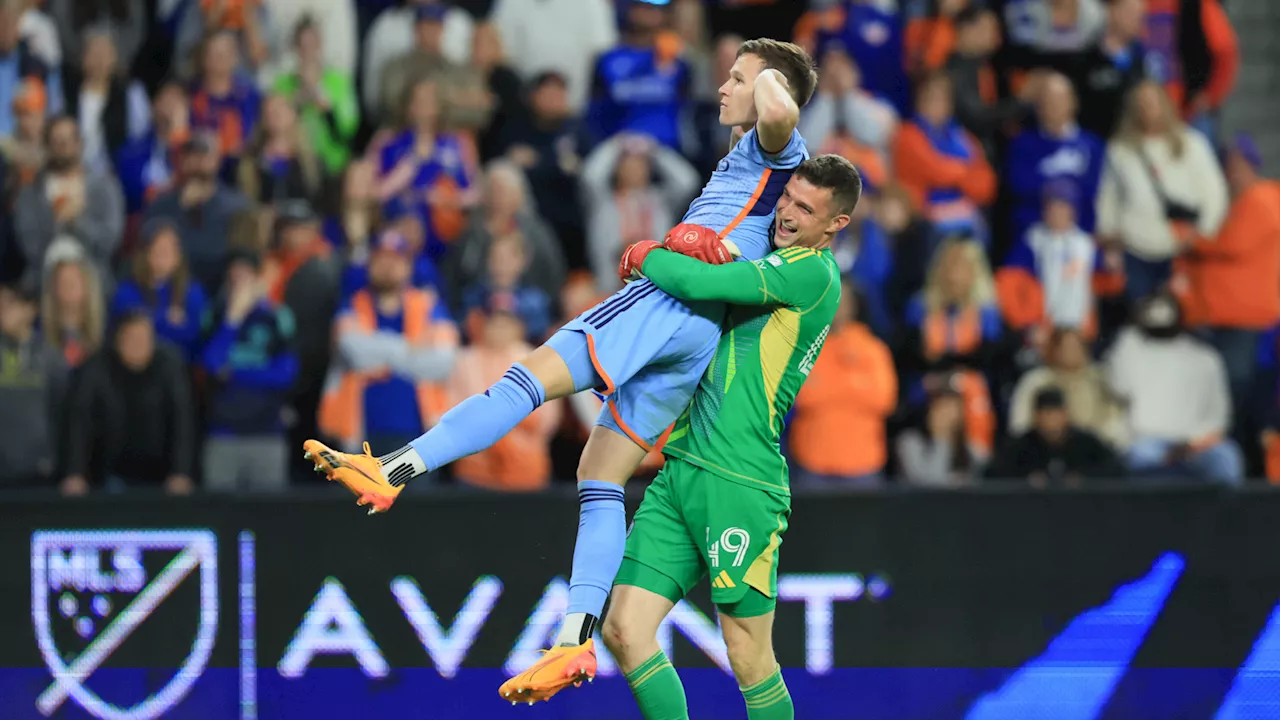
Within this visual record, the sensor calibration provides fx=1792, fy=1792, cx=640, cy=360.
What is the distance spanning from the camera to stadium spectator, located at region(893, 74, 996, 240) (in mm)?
10789

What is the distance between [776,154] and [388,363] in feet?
13.1

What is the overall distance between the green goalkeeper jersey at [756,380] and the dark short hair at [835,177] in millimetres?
197

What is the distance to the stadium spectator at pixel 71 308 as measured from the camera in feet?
31.9

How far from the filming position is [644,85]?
35.8ft

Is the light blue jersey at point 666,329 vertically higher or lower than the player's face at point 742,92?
lower

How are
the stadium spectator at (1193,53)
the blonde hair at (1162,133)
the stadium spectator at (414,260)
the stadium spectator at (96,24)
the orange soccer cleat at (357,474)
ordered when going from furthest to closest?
the stadium spectator at (1193,53)
the stadium spectator at (96,24)
the blonde hair at (1162,133)
the stadium spectator at (414,260)
the orange soccer cleat at (357,474)

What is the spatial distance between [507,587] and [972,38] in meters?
5.40

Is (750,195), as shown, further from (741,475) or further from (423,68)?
(423,68)

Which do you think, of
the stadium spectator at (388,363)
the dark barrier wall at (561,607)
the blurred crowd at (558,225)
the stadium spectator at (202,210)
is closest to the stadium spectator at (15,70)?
the blurred crowd at (558,225)

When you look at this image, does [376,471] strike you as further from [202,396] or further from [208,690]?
[202,396]

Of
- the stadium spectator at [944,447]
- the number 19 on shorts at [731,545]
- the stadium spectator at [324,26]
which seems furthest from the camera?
the stadium spectator at [324,26]

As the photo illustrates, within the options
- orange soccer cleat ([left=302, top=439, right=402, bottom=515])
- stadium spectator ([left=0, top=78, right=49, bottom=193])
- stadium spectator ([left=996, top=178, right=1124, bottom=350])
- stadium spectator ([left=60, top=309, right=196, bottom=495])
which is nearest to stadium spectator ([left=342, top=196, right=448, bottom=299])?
stadium spectator ([left=60, top=309, right=196, bottom=495])

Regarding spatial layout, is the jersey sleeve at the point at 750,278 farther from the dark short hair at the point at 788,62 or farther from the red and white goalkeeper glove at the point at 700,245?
the dark short hair at the point at 788,62

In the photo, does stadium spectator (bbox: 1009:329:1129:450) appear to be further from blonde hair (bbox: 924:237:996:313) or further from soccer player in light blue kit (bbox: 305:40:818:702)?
soccer player in light blue kit (bbox: 305:40:818:702)
